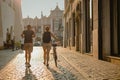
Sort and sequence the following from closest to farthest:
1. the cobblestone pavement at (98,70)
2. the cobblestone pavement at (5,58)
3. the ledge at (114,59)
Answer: the cobblestone pavement at (98,70) → the ledge at (114,59) → the cobblestone pavement at (5,58)

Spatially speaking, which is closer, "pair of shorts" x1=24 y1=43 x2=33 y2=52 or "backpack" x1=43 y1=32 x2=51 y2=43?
"pair of shorts" x1=24 y1=43 x2=33 y2=52

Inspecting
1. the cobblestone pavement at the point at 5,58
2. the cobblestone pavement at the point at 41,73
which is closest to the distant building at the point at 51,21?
the cobblestone pavement at the point at 5,58

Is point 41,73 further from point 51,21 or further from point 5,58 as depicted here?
point 51,21

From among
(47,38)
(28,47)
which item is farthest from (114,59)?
(28,47)

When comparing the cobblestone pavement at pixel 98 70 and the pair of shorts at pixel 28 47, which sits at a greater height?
the pair of shorts at pixel 28 47

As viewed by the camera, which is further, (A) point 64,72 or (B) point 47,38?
(B) point 47,38

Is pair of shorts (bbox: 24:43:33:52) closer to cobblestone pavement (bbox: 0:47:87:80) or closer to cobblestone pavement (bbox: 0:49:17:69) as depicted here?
cobblestone pavement (bbox: 0:47:87:80)

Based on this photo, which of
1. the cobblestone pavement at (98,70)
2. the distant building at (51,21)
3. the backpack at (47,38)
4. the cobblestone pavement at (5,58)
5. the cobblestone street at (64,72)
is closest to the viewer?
the cobblestone pavement at (98,70)

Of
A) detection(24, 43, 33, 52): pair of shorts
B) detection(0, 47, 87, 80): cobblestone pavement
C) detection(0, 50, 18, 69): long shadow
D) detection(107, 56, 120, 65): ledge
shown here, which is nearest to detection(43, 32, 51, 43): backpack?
detection(24, 43, 33, 52): pair of shorts

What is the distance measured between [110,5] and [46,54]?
448 cm

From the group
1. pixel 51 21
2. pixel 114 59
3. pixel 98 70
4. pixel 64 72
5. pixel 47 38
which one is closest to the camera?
pixel 64 72

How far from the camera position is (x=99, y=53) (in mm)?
17484

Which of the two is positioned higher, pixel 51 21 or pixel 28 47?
pixel 51 21

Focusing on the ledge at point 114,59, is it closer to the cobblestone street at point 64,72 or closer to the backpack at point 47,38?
the cobblestone street at point 64,72
